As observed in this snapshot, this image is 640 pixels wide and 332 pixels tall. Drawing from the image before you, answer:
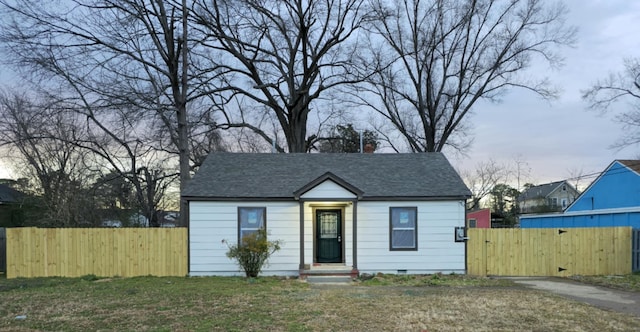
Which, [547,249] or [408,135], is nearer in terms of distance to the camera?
[547,249]

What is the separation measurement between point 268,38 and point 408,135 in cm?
1078

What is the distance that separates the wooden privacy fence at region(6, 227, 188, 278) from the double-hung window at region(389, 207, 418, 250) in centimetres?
661

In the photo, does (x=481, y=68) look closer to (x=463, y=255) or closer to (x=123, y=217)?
(x=463, y=255)

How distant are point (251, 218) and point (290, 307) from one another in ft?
21.6

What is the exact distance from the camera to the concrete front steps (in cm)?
1441

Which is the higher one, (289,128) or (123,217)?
(289,128)

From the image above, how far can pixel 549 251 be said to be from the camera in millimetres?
16016

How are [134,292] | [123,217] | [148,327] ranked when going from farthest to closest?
[123,217] → [134,292] → [148,327]

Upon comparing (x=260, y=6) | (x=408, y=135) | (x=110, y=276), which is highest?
(x=260, y=6)

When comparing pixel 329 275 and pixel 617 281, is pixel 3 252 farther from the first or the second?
pixel 617 281

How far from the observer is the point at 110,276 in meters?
15.3

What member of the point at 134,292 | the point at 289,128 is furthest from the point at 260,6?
the point at 134,292

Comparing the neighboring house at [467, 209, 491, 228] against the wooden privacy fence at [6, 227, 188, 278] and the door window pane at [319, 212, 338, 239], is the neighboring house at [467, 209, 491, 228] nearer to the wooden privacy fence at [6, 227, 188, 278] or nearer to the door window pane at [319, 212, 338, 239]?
the door window pane at [319, 212, 338, 239]

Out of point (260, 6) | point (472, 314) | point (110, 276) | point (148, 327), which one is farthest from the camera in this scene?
point (260, 6)
